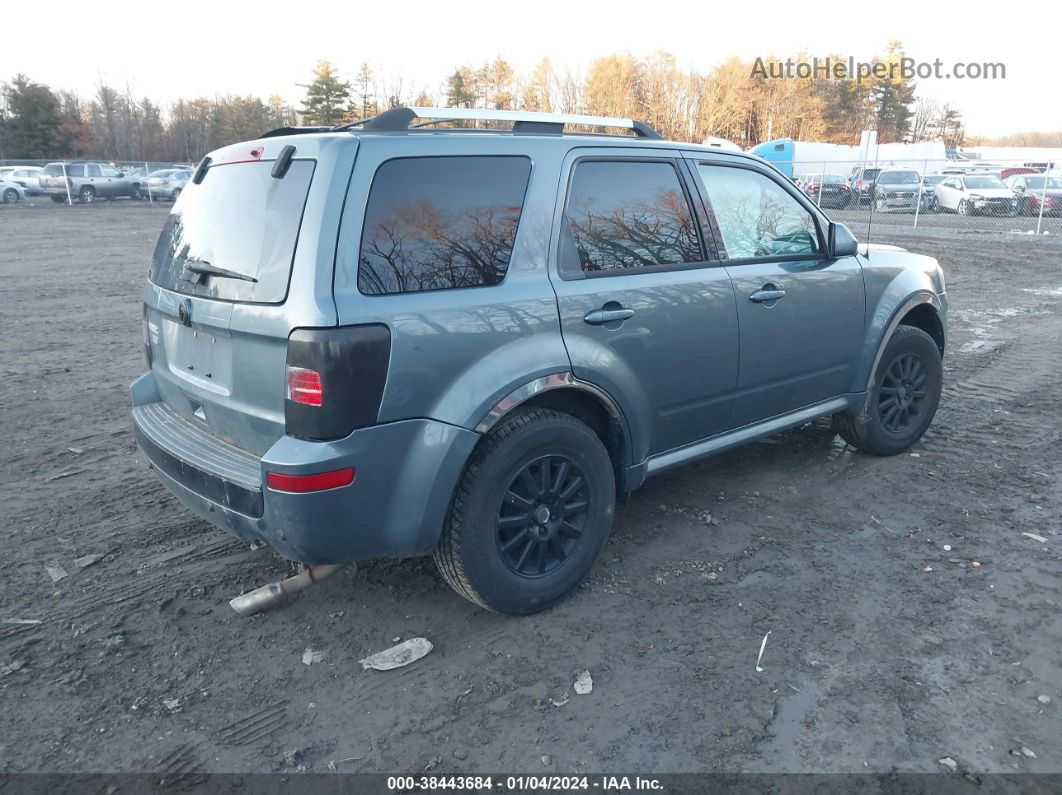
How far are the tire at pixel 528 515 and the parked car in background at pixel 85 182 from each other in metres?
33.7

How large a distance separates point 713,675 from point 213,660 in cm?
191

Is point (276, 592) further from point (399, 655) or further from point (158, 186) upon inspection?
point (158, 186)

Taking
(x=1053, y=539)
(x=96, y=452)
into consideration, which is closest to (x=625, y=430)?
(x=1053, y=539)

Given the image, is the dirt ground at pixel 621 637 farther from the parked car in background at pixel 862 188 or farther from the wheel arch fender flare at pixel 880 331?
the parked car in background at pixel 862 188

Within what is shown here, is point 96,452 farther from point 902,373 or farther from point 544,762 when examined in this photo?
point 902,373

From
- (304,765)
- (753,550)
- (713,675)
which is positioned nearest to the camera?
(304,765)

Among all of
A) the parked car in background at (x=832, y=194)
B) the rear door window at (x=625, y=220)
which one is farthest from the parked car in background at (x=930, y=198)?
the rear door window at (x=625, y=220)

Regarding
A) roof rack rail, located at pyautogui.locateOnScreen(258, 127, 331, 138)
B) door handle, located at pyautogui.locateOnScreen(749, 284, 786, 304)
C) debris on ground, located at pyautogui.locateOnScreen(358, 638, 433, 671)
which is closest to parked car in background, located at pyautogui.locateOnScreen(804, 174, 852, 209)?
door handle, located at pyautogui.locateOnScreen(749, 284, 786, 304)

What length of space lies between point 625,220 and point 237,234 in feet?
5.50

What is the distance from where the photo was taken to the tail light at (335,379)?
8.72ft

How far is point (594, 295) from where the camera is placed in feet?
11.1

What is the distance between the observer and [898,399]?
16.5 feet

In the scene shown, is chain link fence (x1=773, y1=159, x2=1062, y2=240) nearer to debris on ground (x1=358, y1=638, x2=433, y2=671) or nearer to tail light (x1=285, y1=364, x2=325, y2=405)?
debris on ground (x1=358, y1=638, x2=433, y2=671)

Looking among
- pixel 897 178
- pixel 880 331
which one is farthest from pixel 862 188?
pixel 880 331
